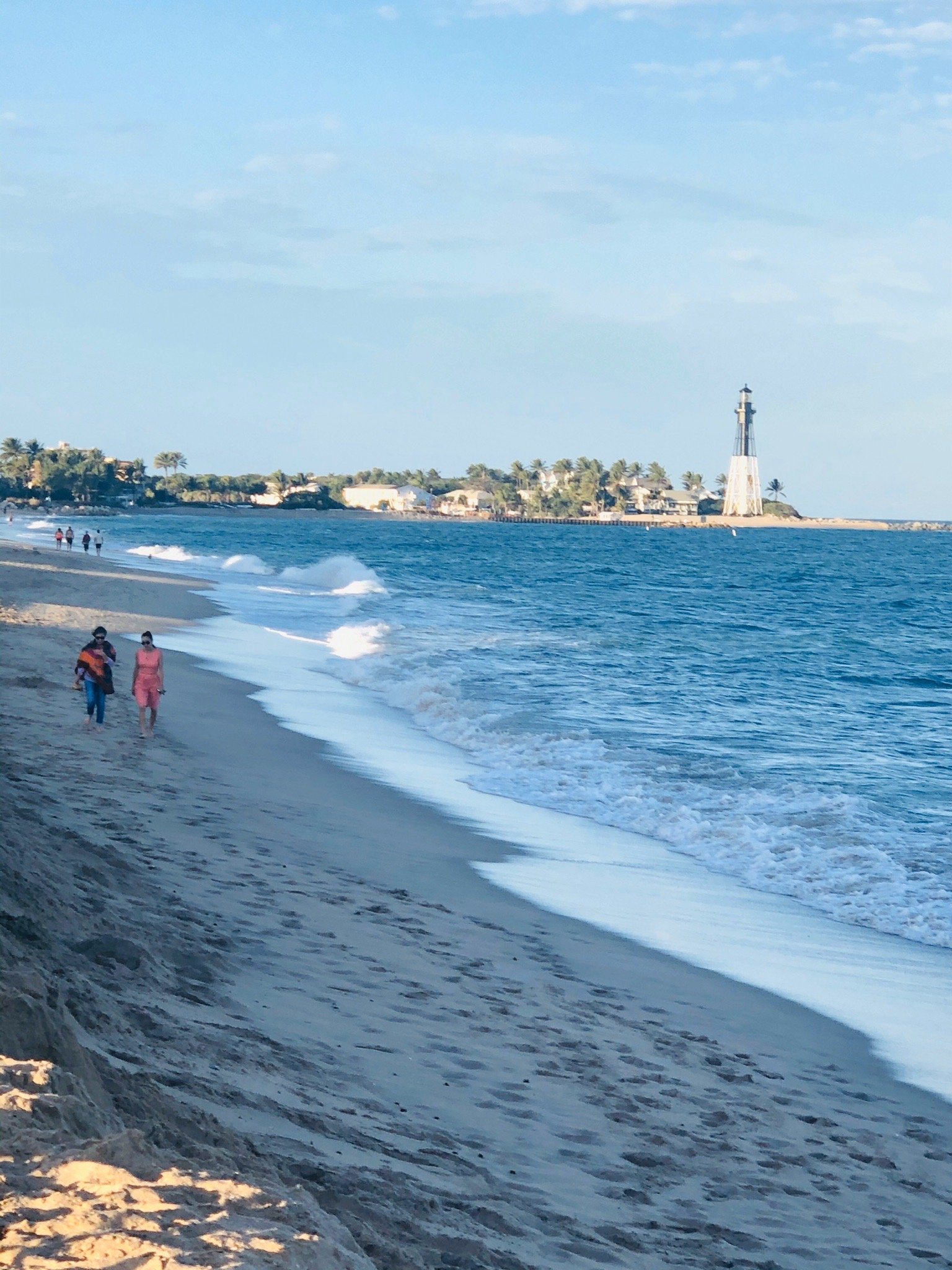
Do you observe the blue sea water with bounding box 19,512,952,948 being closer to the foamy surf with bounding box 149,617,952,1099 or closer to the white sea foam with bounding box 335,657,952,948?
the white sea foam with bounding box 335,657,952,948

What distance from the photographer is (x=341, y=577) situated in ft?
184

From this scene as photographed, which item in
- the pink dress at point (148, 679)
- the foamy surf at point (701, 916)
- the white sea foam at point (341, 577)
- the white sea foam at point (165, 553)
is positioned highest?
the white sea foam at point (165, 553)

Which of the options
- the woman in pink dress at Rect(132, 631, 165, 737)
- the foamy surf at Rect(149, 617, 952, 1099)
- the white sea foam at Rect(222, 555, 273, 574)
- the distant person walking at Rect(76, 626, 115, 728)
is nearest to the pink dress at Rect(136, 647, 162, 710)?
the woman in pink dress at Rect(132, 631, 165, 737)

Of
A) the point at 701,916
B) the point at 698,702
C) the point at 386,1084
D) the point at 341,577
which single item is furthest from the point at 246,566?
the point at 386,1084

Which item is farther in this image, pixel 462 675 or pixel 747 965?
pixel 462 675

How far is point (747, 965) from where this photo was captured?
894cm

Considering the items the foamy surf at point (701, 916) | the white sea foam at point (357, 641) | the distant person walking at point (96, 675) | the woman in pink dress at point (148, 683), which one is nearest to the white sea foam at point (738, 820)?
the foamy surf at point (701, 916)

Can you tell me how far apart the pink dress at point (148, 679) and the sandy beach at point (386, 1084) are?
12.9 feet

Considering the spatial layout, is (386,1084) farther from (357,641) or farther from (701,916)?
(357,641)

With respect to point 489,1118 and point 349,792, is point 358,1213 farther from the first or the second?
point 349,792

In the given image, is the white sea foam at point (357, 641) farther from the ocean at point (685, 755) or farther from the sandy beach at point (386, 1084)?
the sandy beach at point (386, 1084)

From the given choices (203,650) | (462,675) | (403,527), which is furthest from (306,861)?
(403,527)

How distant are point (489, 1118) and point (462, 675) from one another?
1833cm

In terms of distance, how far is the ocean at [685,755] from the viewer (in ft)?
31.8
